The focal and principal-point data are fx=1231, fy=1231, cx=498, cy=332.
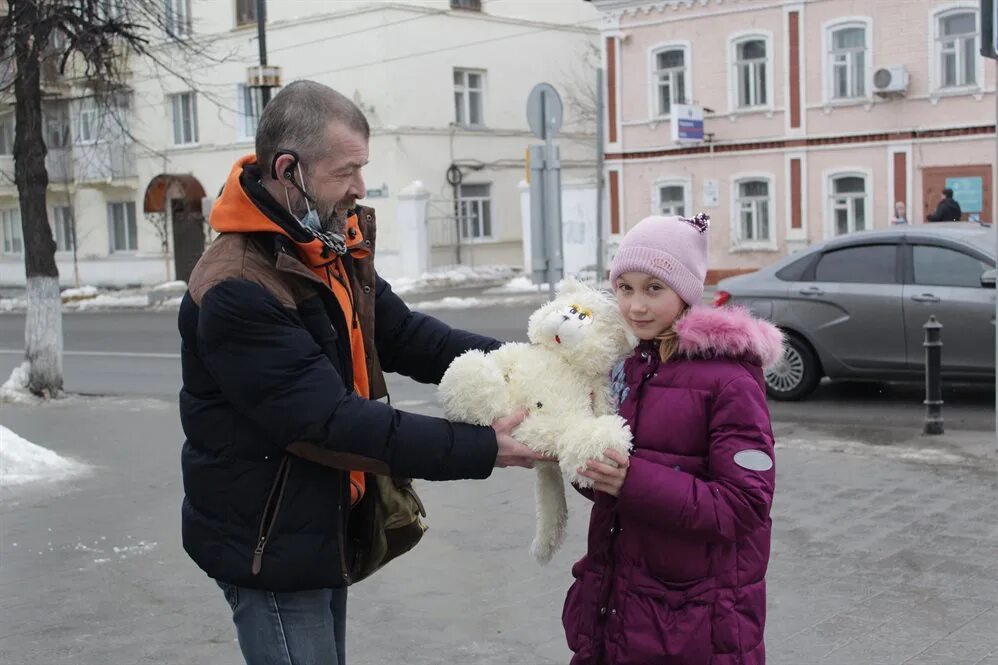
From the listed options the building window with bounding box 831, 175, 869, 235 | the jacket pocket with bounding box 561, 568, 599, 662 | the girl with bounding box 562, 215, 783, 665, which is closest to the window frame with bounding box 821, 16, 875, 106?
the building window with bounding box 831, 175, 869, 235

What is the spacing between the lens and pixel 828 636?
517 centimetres

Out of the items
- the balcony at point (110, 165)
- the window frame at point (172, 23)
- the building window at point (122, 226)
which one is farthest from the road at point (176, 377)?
the building window at point (122, 226)

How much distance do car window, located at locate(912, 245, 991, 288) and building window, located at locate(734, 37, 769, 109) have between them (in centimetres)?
1874

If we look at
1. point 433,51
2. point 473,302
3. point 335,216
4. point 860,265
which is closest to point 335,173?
point 335,216

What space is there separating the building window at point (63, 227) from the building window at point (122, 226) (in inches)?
70.7

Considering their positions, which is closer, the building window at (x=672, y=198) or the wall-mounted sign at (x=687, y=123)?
the wall-mounted sign at (x=687, y=123)

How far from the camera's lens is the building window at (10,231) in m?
44.2

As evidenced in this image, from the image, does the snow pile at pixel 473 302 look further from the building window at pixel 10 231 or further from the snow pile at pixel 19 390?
the building window at pixel 10 231

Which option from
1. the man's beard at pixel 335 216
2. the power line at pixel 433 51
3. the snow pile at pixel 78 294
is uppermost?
the power line at pixel 433 51

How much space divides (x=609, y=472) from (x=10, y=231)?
45670 mm

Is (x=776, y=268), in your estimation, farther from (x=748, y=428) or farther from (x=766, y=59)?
(x=766, y=59)

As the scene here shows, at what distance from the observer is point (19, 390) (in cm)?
1346

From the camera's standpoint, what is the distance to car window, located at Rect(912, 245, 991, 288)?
36.7ft

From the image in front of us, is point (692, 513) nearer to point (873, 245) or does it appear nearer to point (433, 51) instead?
point (873, 245)
